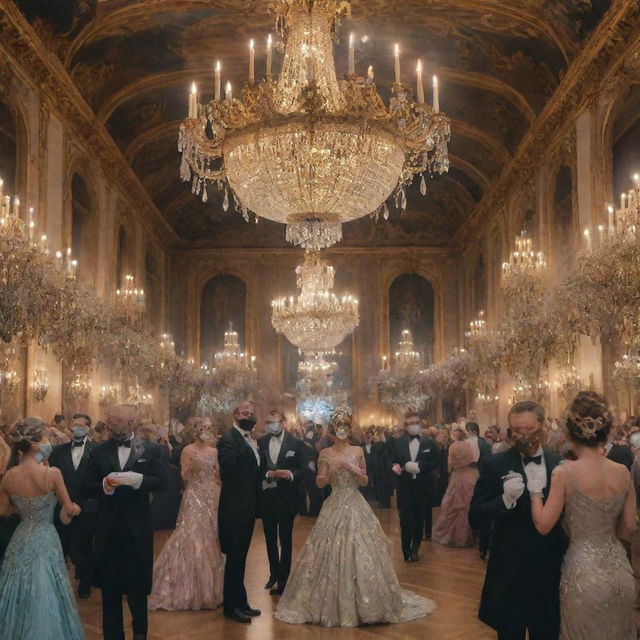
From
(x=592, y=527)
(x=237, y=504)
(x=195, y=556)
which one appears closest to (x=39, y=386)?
(x=195, y=556)

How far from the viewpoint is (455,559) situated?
10078mm

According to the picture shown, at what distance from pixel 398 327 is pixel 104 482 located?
2462 centimetres

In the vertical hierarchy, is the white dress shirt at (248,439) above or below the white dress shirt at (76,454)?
above

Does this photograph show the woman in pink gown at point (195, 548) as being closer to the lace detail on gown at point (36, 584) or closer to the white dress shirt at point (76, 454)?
the white dress shirt at point (76, 454)

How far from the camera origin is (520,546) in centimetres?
417

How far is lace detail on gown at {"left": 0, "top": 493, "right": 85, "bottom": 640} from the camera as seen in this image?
495 cm

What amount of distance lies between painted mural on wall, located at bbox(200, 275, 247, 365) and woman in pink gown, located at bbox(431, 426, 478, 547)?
18438mm

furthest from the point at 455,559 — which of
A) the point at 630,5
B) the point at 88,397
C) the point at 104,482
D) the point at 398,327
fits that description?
the point at 398,327

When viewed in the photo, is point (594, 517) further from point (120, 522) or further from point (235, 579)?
point (235, 579)

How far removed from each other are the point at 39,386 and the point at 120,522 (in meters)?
9.27

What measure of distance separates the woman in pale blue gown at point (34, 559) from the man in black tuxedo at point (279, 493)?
9.63 ft

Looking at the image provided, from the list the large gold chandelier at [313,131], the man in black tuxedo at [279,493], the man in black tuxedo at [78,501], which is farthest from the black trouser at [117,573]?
the large gold chandelier at [313,131]

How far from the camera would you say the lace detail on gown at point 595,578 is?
371 cm

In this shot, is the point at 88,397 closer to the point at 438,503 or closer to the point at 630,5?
the point at 438,503
